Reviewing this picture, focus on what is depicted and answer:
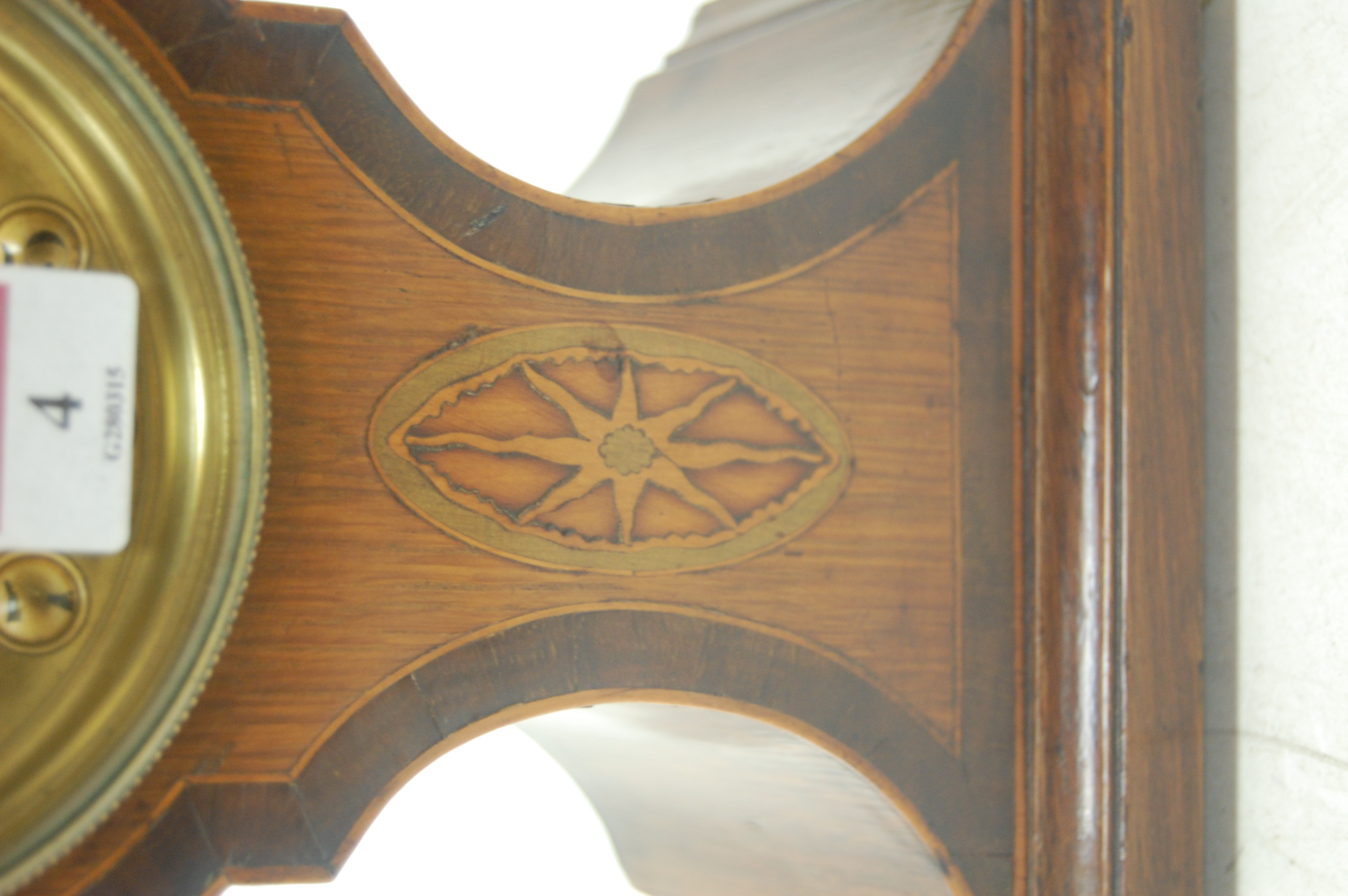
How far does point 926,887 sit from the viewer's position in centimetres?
73

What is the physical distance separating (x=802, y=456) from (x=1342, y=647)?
0.39 meters

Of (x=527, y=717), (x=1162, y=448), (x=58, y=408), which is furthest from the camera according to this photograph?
(x=1162, y=448)

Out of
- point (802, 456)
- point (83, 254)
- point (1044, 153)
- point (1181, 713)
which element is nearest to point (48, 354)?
point (83, 254)

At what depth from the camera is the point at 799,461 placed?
67cm

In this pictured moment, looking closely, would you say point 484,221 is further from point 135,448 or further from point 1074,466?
point 1074,466

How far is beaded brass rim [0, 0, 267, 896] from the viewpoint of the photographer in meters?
0.46

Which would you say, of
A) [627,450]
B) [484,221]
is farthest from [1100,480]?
[484,221]

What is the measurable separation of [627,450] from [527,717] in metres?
0.17

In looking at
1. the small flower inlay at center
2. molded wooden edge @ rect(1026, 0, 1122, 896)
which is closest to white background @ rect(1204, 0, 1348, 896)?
molded wooden edge @ rect(1026, 0, 1122, 896)

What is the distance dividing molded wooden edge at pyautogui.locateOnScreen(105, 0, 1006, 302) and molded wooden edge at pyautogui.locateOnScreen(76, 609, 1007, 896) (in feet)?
0.70

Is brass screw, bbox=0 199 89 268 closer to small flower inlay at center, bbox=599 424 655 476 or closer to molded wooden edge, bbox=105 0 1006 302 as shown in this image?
molded wooden edge, bbox=105 0 1006 302

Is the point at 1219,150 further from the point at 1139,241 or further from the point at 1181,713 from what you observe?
the point at 1181,713

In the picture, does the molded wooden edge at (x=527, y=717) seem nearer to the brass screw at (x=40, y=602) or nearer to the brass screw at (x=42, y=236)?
the brass screw at (x=40, y=602)

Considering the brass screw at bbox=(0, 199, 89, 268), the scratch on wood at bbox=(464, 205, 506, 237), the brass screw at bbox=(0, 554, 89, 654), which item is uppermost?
the scratch on wood at bbox=(464, 205, 506, 237)
